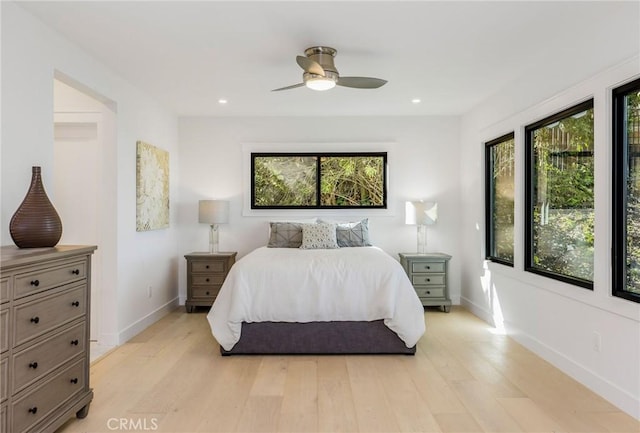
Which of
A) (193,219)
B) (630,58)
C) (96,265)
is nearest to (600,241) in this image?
(630,58)

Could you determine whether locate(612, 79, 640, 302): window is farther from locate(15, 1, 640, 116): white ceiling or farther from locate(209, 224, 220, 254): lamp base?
locate(209, 224, 220, 254): lamp base

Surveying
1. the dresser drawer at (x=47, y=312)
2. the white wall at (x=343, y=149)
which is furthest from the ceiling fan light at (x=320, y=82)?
the white wall at (x=343, y=149)

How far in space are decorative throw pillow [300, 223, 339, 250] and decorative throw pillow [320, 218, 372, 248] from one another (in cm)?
16

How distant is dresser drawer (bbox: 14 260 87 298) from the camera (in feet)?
6.33

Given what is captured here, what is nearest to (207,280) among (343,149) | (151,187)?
(151,187)

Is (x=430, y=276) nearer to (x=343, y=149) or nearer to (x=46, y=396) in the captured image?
(x=343, y=149)

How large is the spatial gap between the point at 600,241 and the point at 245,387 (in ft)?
8.52

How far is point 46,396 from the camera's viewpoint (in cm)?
211

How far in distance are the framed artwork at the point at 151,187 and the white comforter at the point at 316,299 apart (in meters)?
1.45

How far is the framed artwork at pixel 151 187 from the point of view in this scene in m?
4.21

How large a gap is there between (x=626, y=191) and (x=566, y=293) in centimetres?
89

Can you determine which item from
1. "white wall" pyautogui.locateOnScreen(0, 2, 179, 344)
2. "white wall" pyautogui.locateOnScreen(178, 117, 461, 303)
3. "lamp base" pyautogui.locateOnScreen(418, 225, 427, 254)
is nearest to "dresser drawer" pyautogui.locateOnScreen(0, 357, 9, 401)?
"white wall" pyautogui.locateOnScreen(0, 2, 179, 344)

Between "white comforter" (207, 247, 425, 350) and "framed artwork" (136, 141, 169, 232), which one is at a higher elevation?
"framed artwork" (136, 141, 169, 232)

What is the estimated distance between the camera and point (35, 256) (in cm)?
201
